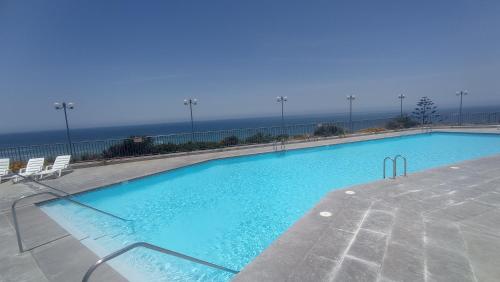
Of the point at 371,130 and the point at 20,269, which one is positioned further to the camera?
the point at 371,130

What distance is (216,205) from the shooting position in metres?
5.74

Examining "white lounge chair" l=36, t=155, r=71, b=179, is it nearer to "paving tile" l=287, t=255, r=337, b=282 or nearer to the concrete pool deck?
the concrete pool deck

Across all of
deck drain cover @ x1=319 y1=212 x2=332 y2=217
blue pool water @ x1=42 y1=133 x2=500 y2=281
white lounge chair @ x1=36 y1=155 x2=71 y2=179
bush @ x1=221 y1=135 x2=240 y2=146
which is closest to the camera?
deck drain cover @ x1=319 y1=212 x2=332 y2=217

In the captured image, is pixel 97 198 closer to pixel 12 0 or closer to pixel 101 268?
pixel 101 268

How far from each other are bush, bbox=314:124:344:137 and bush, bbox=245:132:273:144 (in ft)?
11.0

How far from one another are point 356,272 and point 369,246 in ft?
1.78

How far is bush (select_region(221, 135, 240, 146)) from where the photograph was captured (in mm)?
12131

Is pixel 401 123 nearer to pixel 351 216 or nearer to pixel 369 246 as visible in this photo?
pixel 351 216

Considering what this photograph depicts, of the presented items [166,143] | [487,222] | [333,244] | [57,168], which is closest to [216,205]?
[333,244]

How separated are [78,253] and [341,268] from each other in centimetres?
318

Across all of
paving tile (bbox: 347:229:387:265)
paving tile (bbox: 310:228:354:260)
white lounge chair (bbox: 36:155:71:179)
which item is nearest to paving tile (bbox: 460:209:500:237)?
paving tile (bbox: 347:229:387:265)

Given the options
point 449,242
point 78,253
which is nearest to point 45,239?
point 78,253

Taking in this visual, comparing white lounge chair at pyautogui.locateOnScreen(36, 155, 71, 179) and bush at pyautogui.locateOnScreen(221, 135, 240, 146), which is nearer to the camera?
white lounge chair at pyautogui.locateOnScreen(36, 155, 71, 179)

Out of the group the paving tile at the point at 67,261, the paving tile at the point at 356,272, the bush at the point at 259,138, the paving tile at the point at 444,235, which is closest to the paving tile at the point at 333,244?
the paving tile at the point at 356,272
